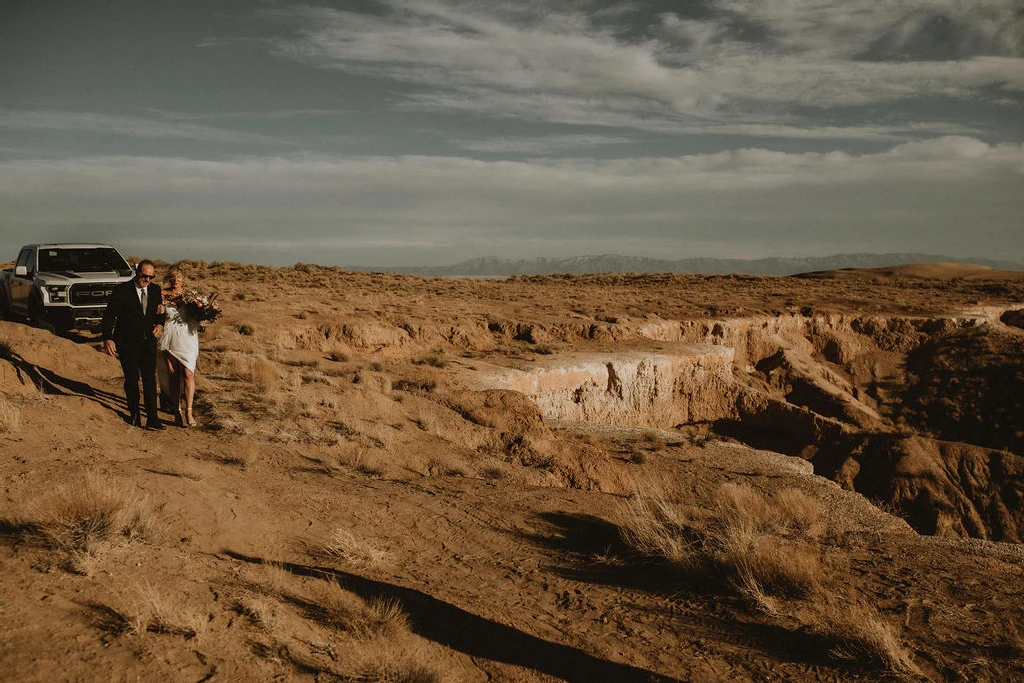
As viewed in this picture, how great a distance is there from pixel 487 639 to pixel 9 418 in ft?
19.6

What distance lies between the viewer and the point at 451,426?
1156 cm

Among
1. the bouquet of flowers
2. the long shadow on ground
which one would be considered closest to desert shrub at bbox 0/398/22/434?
the bouquet of flowers

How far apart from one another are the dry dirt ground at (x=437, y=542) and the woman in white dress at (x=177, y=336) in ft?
2.48

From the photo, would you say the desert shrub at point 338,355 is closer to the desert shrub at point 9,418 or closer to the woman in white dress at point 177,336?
the woman in white dress at point 177,336

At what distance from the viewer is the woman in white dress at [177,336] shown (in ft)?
26.7

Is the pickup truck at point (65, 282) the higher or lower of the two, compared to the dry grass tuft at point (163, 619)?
higher

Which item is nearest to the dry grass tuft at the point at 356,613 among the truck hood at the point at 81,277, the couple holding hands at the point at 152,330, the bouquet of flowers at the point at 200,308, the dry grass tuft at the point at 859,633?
the dry grass tuft at the point at 859,633

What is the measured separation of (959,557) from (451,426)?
300 inches

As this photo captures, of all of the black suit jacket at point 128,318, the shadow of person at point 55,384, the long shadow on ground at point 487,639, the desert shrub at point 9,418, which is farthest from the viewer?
the shadow of person at point 55,384

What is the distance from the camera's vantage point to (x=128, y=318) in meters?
7.89

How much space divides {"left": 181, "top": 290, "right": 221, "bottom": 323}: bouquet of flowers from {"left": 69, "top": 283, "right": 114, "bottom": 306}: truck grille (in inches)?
241

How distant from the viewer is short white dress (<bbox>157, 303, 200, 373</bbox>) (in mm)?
8164

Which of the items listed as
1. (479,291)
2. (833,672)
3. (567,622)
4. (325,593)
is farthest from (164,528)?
(479,291)

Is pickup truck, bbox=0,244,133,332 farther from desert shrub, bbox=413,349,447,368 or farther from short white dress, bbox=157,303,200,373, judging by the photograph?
desert shrub, bbox=413,349,447,368
